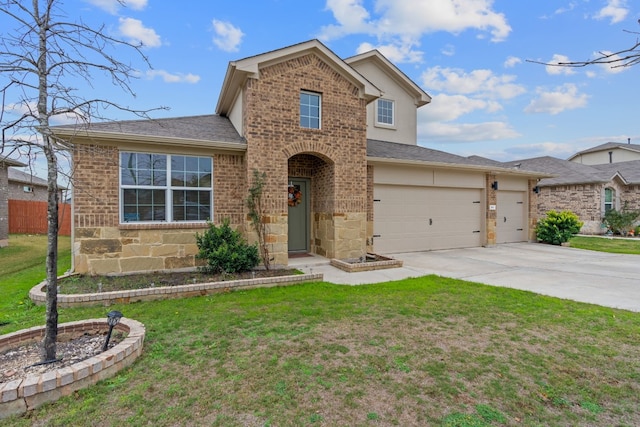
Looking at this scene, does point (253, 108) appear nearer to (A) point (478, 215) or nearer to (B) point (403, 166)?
(B) point (403, 166)

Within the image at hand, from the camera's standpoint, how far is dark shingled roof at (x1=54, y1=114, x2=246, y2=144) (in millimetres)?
7264

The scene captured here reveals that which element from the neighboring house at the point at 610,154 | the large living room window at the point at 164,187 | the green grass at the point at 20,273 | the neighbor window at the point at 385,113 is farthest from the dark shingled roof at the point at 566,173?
the green grass at the point at 20,273

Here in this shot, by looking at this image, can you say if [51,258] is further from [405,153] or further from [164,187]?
[405,153]

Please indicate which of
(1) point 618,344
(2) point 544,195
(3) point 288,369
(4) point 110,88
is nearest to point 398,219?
(1) point 618,344

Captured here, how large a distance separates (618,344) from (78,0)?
751cm

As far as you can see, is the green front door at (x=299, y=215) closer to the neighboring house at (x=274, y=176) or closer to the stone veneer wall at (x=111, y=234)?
the neighboring house at (x=274, y=176)

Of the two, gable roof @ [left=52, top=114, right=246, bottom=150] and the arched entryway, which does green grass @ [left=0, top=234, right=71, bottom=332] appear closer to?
gable roof @ [left=52, top=114, right=246, bottom=150]

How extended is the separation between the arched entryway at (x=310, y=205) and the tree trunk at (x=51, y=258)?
6.60 m

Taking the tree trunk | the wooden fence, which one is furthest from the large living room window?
the wooden fence

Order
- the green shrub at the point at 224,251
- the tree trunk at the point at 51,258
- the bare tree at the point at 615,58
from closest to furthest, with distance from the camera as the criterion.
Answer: the bare tree at the point at 615,58 → the tree trunk at the point at 51,258 → the green shrub at the point at 224,251

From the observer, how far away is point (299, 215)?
34.1ft

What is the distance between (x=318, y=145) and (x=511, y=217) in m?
10.3

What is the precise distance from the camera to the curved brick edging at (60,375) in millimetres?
2562

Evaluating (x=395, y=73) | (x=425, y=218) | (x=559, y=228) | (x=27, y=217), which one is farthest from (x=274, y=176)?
(x=27, y=217)
